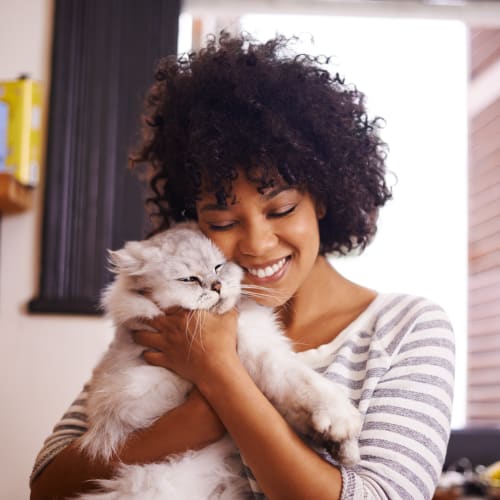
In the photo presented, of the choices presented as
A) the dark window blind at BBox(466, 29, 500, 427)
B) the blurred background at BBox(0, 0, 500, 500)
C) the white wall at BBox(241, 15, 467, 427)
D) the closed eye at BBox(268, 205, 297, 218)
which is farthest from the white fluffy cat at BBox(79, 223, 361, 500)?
the dark window blind at BBox(466, 29, 500, 427)

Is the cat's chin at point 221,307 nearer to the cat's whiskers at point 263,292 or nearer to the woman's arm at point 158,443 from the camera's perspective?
the cat's whiskers at point 263,292

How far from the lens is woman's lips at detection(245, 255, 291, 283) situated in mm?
1263

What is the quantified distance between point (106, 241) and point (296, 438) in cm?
156

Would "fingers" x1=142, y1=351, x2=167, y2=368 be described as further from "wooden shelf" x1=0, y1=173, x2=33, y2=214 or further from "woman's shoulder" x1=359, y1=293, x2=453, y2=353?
"wooden shelf" x1=0, y1=173, x2=33, y2=214

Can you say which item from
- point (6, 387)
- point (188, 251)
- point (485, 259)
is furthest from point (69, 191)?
point (485, 259)

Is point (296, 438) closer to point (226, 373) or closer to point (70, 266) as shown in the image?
point (226, 373)

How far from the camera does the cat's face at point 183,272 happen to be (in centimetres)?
124

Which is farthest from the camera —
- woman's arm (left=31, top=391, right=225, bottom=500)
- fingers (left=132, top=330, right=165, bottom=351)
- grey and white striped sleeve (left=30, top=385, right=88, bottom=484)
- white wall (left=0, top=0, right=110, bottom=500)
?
white wall (left=0, top=0, right=110, bottom=500)

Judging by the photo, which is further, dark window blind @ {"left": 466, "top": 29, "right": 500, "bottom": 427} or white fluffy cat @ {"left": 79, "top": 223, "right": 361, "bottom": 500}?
dark window blind @ {"left": 466, "top": 29, "right": 500, "bottom": 427}

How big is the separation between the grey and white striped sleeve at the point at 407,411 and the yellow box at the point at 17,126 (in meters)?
1.59

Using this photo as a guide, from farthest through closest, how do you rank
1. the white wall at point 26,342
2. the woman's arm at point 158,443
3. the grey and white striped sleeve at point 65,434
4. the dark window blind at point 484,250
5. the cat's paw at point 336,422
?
the dark window blind at point 484,250 < the white wall at point 26,342 < the grey and white striped sleeve at point 65,434 < the woman's arm at point 158,443 < the cat's paw at point 336,422

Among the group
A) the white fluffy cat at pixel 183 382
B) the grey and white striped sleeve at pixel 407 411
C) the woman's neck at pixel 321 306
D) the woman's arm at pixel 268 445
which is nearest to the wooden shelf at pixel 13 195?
the white fluffy cat at pixel 183 382

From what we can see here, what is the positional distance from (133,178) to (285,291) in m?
1.32

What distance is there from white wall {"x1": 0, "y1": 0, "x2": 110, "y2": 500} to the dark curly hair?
3.42 ft
